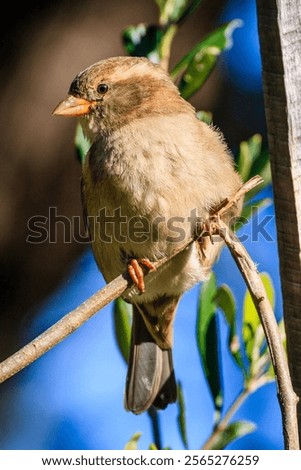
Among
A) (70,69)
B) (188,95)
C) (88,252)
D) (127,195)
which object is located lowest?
(88,252)

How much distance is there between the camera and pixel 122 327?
2693 millimetres

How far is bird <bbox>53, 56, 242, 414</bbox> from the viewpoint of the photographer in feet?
8.14

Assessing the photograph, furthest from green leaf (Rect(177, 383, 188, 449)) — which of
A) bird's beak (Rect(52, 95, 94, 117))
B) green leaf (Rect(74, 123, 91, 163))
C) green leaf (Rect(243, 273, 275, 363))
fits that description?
bird's beak (Rect(52, 95, 94, 117))

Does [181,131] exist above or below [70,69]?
below

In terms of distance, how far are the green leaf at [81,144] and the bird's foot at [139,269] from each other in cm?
45

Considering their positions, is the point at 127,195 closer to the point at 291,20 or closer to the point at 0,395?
the point at 291,20

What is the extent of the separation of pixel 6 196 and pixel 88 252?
0.37 m

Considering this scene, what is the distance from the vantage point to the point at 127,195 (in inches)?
97.5

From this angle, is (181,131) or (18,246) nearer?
(181,131)

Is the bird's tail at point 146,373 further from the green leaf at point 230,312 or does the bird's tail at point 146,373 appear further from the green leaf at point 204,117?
the green leaf at point 204,117

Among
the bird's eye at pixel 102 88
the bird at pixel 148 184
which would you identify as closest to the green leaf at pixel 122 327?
the bird at pixel 148 184

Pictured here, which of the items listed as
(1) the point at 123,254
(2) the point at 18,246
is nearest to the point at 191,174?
(1) the point at 123,254

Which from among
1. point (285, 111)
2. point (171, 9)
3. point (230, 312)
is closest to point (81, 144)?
point (171, 9)

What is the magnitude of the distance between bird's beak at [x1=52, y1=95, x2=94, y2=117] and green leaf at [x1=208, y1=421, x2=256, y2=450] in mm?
1032
